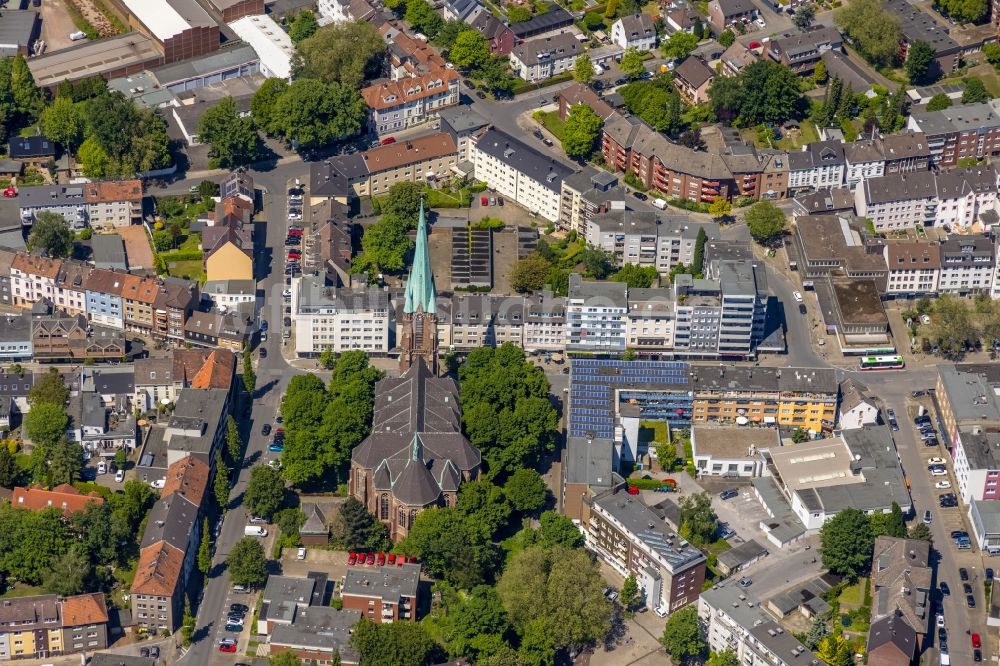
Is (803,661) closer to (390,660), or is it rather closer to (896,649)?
(896,649)

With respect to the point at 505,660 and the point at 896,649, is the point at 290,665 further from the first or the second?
the point at 896,649

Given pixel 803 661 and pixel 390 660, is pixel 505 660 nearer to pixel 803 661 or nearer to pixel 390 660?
pixel 390 660

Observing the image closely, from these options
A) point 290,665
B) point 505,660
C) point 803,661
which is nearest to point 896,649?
point 803,661

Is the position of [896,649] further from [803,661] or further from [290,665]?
[290,665]

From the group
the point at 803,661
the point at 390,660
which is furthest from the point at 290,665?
the point at 803,661
